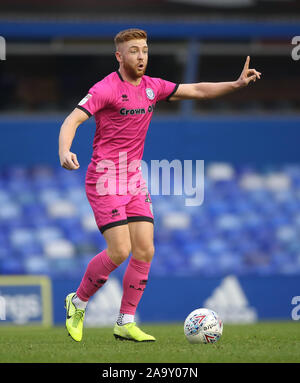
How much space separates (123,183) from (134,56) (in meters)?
1.00

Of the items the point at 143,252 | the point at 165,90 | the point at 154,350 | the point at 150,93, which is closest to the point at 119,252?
the point at 143,252

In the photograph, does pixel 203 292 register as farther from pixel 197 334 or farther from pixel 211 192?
pixel 197 334

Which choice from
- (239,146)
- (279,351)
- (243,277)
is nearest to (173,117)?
(239,146)

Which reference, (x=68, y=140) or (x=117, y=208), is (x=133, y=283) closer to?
(x=117, y=208)

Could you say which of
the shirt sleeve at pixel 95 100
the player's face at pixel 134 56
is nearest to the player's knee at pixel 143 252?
the shirt sleeve at pixel 95 100

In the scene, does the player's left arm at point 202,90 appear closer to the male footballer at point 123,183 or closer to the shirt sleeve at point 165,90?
the shirt sleeve at point 165,90

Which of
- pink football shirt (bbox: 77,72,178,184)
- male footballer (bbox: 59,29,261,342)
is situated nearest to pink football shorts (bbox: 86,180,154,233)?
male footballer (bbox: 59,29,261,342)

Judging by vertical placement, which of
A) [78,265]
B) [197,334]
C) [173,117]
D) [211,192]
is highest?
[173,117]

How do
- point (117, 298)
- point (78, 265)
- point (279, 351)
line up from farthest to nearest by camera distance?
point (78, 265) < point (117, 298) < point (279, 351)

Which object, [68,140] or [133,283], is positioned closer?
[68,140]

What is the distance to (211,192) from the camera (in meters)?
15.6

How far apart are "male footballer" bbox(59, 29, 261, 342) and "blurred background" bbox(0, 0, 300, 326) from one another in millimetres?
7171

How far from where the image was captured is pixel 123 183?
6637 millimetres
